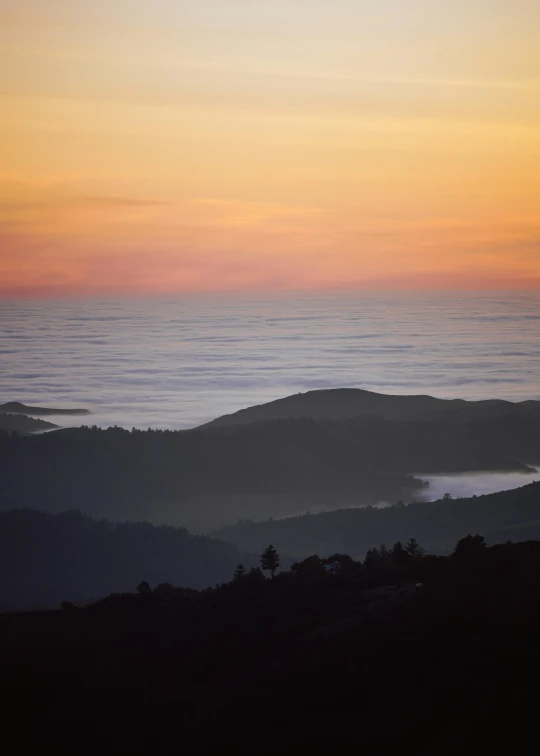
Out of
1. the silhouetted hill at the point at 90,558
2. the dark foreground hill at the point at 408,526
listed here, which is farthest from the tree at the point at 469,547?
the silhouetted hill at the point at 90,558

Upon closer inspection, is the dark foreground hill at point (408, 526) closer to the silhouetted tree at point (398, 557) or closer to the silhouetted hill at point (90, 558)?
the silhouetted hill at point (90, 558)

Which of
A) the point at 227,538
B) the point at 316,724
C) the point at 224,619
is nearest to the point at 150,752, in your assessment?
the point at 316,724

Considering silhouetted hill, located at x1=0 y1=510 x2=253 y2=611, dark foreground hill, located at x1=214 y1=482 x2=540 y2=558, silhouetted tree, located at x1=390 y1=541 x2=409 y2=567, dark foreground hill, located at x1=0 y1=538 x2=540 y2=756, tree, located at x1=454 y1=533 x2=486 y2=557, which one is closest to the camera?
dark foreground hill, located at x1=0 y1=538 x2=540 y2=756

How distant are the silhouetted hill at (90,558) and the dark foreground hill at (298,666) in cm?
8596

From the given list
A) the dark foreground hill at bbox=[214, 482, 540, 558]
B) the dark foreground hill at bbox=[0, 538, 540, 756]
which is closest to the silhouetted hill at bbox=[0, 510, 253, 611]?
the dark foreground hill at bbox=[214, 482, 540, 558]

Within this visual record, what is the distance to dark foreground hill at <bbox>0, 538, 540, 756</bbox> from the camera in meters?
40.2

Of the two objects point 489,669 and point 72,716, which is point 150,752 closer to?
point 72,716

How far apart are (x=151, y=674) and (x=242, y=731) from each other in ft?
25.5

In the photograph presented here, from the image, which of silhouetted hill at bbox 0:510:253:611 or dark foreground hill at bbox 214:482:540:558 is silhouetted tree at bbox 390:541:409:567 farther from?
silhouetted hill at bbox 0:510:253:611

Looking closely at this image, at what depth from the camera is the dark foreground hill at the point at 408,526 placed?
472 feet

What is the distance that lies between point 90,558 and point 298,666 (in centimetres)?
12411

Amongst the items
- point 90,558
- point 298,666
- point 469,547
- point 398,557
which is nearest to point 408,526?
point 90,558

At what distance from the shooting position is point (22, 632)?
2190 inches

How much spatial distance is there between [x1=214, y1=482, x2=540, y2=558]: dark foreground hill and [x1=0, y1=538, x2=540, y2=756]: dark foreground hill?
79.6 metres
